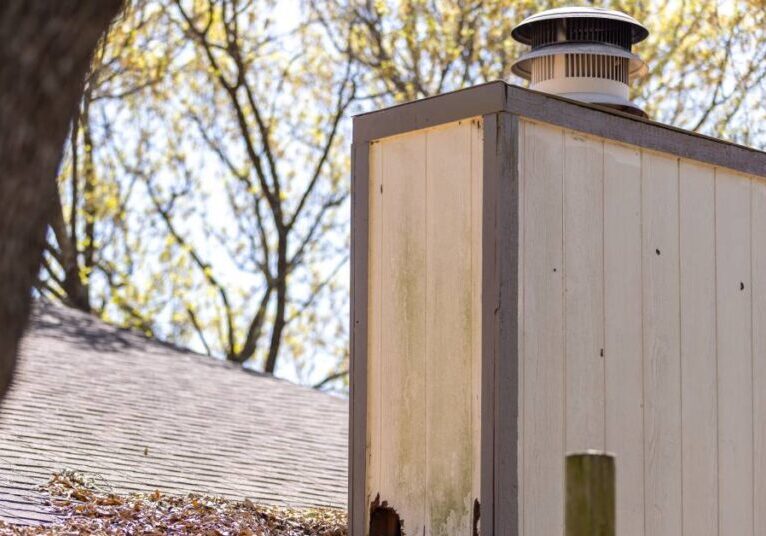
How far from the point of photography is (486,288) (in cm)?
400

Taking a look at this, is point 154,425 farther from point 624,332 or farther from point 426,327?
point 624,332

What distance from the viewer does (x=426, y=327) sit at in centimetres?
424

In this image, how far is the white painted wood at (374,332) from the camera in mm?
4367

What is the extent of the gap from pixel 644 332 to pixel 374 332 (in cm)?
98

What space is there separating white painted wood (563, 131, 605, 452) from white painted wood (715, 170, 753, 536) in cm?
71

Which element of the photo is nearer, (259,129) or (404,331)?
(404,331)

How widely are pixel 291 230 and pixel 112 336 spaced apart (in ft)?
29.2

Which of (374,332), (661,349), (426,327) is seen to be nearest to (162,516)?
(374,332)

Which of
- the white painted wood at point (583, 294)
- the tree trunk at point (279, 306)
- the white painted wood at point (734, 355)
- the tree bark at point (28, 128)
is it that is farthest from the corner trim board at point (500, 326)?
the tree trunk at point (279, 306)

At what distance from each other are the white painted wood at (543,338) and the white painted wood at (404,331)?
1.27 feet

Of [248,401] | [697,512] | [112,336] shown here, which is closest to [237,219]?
[112,336]

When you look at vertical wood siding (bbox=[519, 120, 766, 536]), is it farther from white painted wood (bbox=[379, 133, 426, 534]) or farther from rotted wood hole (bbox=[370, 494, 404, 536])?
rotted wood hole (bbox=[370, 494, 404, 536])

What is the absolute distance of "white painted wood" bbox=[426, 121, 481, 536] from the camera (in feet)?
13.4

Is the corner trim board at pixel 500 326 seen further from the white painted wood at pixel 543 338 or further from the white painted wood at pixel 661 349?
the white painted wood at pixel 661 349
